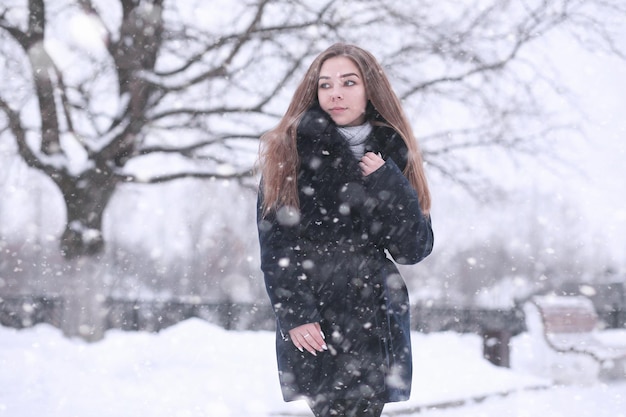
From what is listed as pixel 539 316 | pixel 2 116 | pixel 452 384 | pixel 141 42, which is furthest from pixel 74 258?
pixel 539 316

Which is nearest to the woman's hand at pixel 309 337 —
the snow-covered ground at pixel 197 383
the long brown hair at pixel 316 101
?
the long brown hair at pixel 316 101

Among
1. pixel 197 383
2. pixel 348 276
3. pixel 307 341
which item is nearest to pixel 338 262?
pixel 348 276

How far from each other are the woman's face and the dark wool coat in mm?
251

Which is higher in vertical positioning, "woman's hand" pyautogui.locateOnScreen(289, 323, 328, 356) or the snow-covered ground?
"woman's hand" pyautogui.locateOnScreen(289, 323, 328, 356)

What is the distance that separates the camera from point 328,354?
8.22 feet

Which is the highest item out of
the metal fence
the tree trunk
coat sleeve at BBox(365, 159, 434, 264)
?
coat sleeve at BBox(365, 159, 434, 264)

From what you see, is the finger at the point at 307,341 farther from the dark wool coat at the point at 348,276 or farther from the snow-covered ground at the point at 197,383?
the snow-covered ground at the point at 197,383

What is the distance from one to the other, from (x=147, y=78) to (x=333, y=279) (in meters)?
6.69

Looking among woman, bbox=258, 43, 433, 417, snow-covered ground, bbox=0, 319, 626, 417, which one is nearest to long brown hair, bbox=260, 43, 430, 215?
woman, bbox=258, 43, 433, 417

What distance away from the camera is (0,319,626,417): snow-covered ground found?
17.6 feet

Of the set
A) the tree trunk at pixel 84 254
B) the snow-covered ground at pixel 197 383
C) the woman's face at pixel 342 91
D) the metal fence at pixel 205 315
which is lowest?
the metal fence at pixel 205 315

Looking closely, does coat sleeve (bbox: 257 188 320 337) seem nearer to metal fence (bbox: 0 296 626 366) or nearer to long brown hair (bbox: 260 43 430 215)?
long brown hair (bbox: 260 43 430 215)

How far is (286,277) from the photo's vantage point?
243 centimetres

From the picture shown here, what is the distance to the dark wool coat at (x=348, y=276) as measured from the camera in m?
2.46
